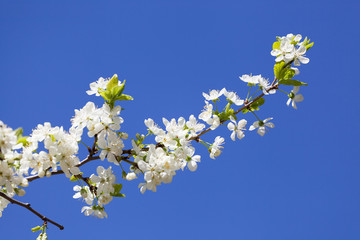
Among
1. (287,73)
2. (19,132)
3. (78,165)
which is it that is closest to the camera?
(19,132)

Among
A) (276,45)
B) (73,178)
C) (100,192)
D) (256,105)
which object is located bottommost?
(100,192)

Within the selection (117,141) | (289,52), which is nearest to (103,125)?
Answer: (117,141)

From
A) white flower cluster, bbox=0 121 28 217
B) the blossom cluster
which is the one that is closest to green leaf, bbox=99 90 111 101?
the blossom cluster

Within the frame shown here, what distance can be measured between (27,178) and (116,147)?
0.55 meters

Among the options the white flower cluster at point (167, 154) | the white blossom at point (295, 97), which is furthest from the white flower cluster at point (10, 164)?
the white blossom at point (295, 97)

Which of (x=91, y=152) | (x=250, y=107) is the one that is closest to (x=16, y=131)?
(x=91, y=152)

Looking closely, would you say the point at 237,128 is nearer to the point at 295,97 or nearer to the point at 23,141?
the point at 295,97

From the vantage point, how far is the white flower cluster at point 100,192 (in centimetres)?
228

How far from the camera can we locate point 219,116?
2.36m

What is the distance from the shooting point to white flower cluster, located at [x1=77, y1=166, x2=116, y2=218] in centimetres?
228

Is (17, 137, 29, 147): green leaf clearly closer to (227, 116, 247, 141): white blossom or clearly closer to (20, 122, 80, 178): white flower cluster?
(20, 122, 80, 178): white flower cluster

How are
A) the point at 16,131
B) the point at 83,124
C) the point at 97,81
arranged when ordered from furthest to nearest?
1. the point at 97,81
2. the point at 83,124
3. the point at 16,131

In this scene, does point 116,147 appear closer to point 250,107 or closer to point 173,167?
point 173,167

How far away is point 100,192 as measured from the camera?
231 cm
